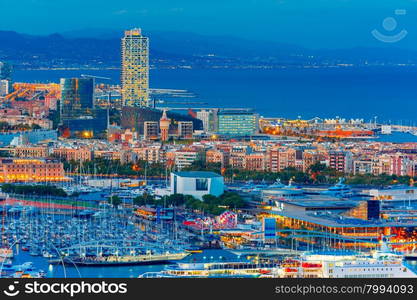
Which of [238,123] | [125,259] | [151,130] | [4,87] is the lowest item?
[125,259]

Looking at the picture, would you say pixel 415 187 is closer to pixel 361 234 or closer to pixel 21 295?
pixel 361 234

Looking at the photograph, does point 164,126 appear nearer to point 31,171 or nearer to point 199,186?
point 31,171

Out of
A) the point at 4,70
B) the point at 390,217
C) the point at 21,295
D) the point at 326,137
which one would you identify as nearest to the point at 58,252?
the point at 390,217

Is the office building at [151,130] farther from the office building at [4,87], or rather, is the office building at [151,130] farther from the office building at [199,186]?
the office building at [4,87]

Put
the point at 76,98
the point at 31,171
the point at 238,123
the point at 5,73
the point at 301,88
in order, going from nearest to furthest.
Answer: the point at 31,171 → the point at 238,123 → the point at 76,98 → the point at 5,73 → the point at 301,88

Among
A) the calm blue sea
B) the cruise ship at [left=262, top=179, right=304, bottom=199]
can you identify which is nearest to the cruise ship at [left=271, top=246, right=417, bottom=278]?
the cruise ship at [left=262, top=179, right=304, bottom=199]

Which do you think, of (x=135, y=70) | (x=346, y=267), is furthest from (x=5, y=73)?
(x=346, y=267)
